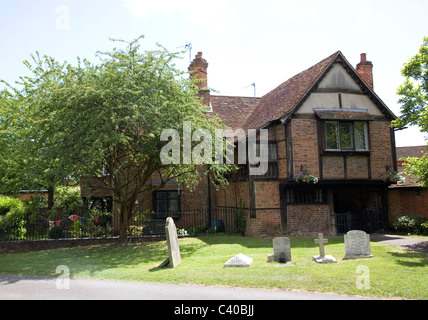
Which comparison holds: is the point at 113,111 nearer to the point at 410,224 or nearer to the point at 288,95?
the point at 288,95

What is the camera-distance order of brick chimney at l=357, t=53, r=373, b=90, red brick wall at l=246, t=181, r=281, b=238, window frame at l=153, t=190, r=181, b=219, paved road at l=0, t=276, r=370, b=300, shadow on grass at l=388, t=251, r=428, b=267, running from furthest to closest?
brick chimney at l=357, t=53, r=373, b=90 < window frame at l=153, t=190, r=181, b=219 < red brick wall at l=246, t=181, r=281, b=238 < shadow on grass at l=388, t=251, r=428, b=267 < paved road at l=0, t=276, r=370, b=300

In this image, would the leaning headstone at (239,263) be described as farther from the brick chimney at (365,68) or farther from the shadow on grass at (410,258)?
the brick chimney at (365,68)

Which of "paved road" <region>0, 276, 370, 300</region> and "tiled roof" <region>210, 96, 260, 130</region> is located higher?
"tiled roof" <region>210, 96, 260, 130</region>

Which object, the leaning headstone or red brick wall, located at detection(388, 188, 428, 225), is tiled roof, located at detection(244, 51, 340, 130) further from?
the leaning headstone

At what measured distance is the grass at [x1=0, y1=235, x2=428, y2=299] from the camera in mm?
7898

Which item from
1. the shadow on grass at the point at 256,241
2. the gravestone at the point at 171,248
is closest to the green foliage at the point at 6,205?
the shadow on grass at the point at 256,241

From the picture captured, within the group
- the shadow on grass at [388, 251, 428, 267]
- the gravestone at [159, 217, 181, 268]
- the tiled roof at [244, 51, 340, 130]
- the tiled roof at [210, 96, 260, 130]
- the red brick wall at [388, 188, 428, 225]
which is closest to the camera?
the shadow on grass at [388, 251, 428, 267]

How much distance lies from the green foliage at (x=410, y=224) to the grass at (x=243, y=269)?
4397 millimetres

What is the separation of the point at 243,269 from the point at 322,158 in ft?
29.6

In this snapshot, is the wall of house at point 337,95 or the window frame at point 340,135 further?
the wall of house at point 337,95

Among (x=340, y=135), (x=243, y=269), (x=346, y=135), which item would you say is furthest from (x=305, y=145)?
(x=243, y=269)

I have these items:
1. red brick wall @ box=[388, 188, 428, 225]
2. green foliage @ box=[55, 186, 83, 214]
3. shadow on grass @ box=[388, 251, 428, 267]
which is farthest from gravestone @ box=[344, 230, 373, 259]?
green foliage @ box=[55, 186, 83, 214]

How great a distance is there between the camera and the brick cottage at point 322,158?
17.0 metres

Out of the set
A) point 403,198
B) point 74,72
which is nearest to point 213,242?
point 74,72
